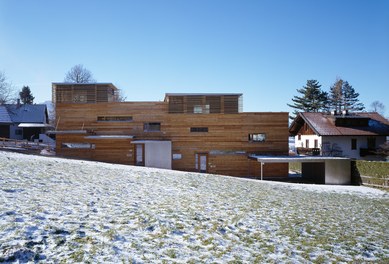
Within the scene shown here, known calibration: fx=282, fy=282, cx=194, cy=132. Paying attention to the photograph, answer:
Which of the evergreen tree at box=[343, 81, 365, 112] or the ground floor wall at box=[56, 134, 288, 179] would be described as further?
the evergreen tree at box=[343, 81, 365, 112]

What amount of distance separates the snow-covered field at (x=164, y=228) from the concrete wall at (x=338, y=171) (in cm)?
1403

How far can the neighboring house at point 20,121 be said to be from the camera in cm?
4291

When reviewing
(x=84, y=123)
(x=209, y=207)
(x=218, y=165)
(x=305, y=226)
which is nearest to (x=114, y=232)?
(x=209, y=207)

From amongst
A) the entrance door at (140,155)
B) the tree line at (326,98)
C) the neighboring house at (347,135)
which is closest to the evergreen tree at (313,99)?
the tree line at (326,98)

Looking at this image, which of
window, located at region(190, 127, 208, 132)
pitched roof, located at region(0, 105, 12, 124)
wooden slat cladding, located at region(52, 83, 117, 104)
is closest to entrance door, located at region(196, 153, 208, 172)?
window, located at region(190, 127, 208, 132)

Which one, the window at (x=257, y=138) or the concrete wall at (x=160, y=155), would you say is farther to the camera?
the window at (x=257, y=138)

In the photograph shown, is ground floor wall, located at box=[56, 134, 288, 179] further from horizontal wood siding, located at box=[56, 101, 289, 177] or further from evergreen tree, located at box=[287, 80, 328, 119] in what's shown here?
evergreen tree, located at box=[287, 80, 328, 119]

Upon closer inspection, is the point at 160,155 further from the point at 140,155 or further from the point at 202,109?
the point at 202,109

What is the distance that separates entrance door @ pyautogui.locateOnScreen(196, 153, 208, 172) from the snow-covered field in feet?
51.8

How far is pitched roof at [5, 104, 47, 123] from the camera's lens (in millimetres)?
44000

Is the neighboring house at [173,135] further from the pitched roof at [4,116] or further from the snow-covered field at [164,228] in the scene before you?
the pitched roof at [4,116]

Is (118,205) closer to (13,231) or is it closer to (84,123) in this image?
(13,231)

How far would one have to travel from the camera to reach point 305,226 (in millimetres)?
7488

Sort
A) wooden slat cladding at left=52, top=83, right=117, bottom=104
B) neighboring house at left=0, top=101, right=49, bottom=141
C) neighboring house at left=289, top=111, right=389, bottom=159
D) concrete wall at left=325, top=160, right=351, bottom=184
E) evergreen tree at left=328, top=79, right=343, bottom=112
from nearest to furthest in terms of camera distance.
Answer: concrete wall at left=325, top=160, right=351, bottom=184
wooden slat cladding at left=52, top=83, right=117, bottom=104
neighboring house at left=289, top=111, right=389, bottom=159
neighboring house at left=0, top=101, right=49, bottom=141
evergreen tree at left=328, top=79, right=343, bottom=112
